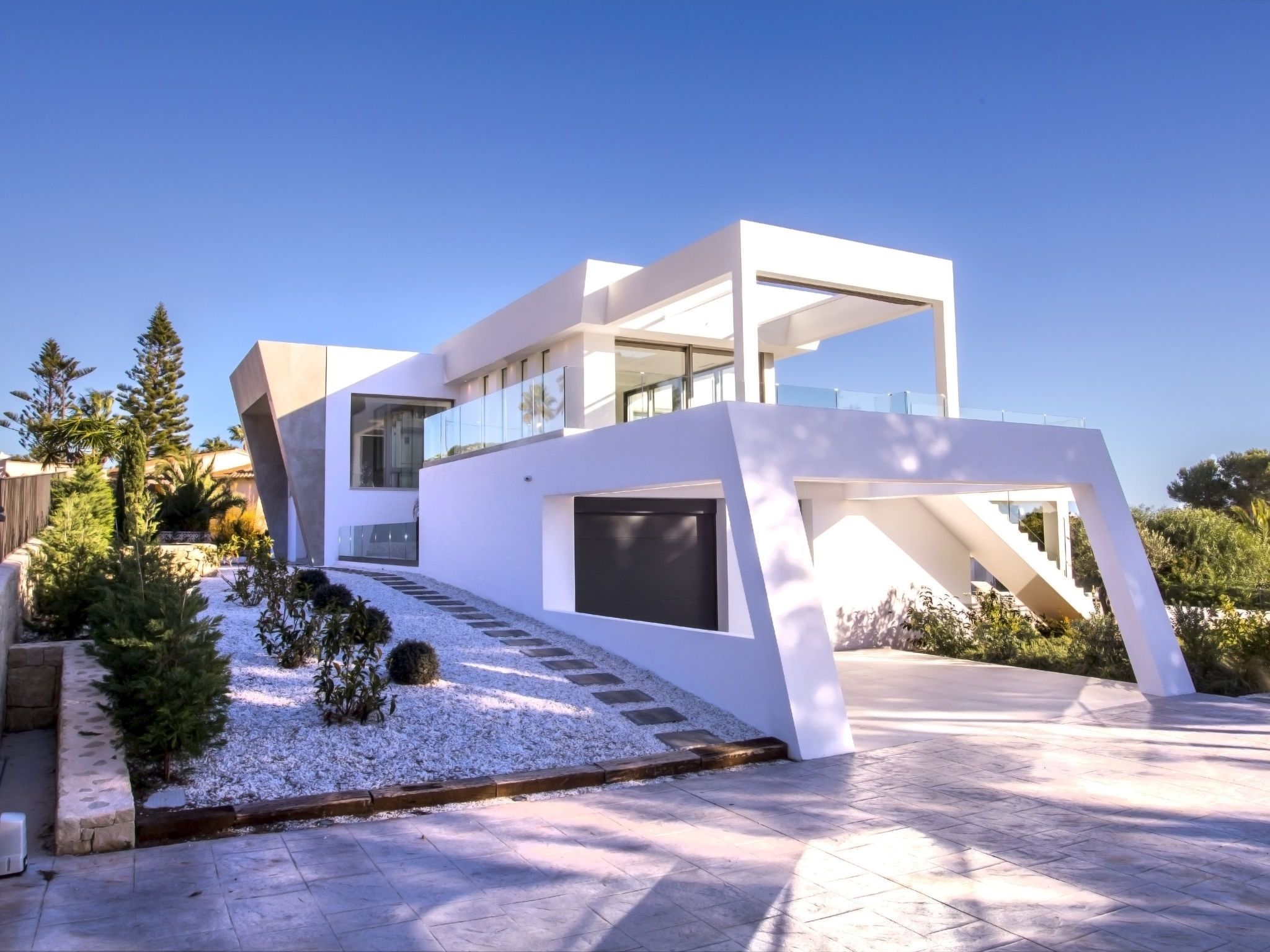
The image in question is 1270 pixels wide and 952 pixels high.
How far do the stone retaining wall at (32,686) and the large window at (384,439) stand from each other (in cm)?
1325

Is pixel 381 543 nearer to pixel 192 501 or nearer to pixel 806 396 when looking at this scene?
pixel 192 501

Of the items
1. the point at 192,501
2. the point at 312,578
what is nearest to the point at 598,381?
the point at 312,578

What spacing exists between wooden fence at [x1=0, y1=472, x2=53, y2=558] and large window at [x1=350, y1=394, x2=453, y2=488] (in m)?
8.08

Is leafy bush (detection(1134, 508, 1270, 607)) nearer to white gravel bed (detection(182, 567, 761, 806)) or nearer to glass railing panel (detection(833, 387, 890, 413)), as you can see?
glass railing panel (detection(833, 387, 890, 413))

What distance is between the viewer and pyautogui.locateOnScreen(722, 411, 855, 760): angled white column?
7555mm

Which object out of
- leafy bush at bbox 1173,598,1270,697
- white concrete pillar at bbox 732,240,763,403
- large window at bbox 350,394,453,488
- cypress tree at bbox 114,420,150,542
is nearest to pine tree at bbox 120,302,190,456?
cypress tree at bbox 114,420,150,542

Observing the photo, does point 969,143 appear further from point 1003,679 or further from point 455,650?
point 455,650

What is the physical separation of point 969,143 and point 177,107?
1436 centimetres

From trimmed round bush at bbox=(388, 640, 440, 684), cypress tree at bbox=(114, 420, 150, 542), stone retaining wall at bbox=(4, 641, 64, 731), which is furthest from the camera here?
cypress tree at bbox=(114, 420, 150, 542)

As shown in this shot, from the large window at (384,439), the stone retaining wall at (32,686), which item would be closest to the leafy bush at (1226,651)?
the stone retaining wall at (32,686)

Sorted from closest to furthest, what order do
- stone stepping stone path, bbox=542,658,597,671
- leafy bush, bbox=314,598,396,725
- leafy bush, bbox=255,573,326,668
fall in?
leafy bush, bbox=314,598,396,725, leafy bush, bbox=255,573,326,668, stone stepping stone path, bbox=542,658,597,671

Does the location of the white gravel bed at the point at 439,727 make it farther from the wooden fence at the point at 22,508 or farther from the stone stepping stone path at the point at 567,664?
the wooden fence at the point at 22,508

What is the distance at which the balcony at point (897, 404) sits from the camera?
937cm

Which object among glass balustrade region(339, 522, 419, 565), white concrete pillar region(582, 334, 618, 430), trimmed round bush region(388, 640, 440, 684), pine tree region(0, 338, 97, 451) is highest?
pine tree region(0, 338, 97, 451)
